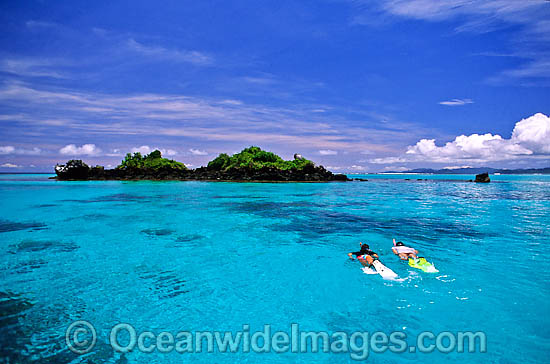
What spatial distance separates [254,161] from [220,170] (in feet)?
53.4

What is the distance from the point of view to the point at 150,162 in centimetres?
11675

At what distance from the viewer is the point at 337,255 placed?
Result: 1448cm

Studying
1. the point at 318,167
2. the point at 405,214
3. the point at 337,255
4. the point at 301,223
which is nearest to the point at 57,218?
the point at 301,223

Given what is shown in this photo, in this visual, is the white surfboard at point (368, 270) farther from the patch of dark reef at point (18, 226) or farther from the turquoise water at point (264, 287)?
the patch of dark reef at point (18, 226)

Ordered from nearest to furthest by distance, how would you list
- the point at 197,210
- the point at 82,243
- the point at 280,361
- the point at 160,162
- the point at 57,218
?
the point at 280,361 → the point at 82,243 → the point at 57,218 → the point at 197,210 → the point at 160,162

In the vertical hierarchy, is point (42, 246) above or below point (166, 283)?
above

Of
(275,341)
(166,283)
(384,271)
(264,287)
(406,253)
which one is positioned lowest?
(275,341)

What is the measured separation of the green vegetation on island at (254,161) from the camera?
330 ft

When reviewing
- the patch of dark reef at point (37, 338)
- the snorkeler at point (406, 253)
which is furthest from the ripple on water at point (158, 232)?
the snorkeler at point (406, 253)

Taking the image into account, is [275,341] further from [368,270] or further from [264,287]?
[368,270]

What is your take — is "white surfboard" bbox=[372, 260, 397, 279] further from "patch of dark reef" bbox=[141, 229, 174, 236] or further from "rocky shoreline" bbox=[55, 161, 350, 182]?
"rocky shoreline" bbox=[55, 161, 350, 182]

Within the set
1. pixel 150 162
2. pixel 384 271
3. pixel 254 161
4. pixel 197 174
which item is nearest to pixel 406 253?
pixel 384 271

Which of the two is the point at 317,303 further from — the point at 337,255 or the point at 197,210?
the point at 197,210

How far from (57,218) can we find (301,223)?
23.7 m
